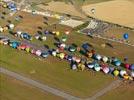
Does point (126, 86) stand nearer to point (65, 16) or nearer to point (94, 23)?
point (94, 23)

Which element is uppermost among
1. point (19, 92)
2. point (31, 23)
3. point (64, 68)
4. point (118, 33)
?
point (118, 33)

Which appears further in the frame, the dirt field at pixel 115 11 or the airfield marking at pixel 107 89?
the dirt field at pixel 115 11

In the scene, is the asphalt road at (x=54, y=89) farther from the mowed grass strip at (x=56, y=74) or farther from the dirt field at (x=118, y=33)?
the dirt field at (x=118, y=33)

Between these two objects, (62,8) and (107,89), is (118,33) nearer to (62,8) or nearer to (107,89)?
(62,8)

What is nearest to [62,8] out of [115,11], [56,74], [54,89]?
[115,11]

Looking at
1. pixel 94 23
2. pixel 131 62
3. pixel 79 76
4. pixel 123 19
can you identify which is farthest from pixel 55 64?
pixel 123 19

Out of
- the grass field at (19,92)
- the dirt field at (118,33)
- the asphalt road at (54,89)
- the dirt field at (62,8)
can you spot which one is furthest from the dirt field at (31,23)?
the grass field at (19,92)
